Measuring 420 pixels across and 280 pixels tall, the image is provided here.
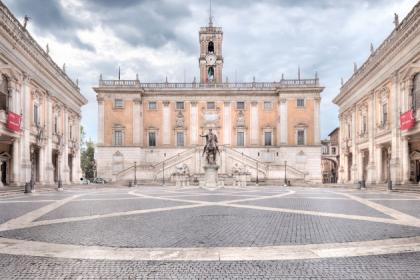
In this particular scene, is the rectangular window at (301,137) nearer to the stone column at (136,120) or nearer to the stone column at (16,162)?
the stone column at (136,120)

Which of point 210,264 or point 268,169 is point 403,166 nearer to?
point 268,169

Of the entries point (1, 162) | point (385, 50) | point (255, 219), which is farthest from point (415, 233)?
point (1, 162)

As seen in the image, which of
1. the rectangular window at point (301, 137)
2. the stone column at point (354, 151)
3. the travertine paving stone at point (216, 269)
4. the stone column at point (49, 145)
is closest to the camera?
the travertine paving stone at point (216, 269)

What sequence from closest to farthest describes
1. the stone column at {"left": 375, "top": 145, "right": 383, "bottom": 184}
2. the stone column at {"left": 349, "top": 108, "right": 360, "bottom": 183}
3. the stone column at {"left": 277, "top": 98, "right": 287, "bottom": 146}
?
the stone column at {"left": 375, "top": 145, "right": 383, "bottom": 184}
the stone column at {"left": 349, "top": 108, "right": 360, "bottom": 183}
the stone column at {"left": 277, "top": 98, "right": 287, "bottom": 146}

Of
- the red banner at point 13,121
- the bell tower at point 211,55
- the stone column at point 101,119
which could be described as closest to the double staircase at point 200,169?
the stone column at point 101,119

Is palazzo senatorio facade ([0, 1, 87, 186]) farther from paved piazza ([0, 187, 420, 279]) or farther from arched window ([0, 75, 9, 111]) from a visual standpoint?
paved piazza ([0, 187, 420, 279])

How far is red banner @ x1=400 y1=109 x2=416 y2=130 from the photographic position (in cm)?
2656

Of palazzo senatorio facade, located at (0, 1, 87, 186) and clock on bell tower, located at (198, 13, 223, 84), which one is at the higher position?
clock on bell tower, located at (198, 13, 223, 84)

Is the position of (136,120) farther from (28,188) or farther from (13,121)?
(28,188)

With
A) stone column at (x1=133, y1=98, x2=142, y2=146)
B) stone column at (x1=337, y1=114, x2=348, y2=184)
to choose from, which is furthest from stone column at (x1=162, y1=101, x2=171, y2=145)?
stone column at (x1=337, y1=114, x2=348, y2=184)

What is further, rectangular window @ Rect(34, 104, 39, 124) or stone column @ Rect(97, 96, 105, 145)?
stone column @ Rect(97, 96, 105, 145)

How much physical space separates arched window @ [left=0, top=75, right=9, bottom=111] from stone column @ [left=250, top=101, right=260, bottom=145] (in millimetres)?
36656

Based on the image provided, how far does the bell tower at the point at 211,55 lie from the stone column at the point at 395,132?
35286mm

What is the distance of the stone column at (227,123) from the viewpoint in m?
57.1
